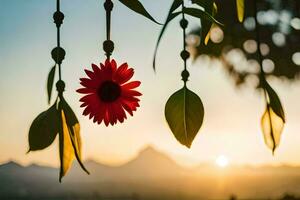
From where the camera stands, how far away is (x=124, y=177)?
7169 centimetres

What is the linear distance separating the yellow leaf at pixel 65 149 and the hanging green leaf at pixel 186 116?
8 cm

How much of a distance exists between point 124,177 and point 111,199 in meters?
34.7

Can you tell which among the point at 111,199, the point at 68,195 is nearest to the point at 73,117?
A: the point at 111,199

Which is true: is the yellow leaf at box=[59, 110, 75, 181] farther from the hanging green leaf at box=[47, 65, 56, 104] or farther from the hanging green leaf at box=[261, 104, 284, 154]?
the hanging green leaf at box=[261, 104, 284, 154]

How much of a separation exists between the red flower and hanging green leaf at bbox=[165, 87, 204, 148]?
48mm

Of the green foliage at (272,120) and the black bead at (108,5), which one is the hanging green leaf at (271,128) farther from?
the black bead at (108,5)

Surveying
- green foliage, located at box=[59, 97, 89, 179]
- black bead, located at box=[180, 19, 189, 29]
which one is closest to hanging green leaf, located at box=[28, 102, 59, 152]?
green foliage, located at box=[59, 97, 89, 179]

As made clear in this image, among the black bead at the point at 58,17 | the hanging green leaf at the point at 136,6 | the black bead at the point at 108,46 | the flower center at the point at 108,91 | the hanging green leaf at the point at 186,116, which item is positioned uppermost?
the hanging green leaf at the point at 136,6

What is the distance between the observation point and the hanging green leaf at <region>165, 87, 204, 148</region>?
1.32ft

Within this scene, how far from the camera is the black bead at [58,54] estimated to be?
37cm

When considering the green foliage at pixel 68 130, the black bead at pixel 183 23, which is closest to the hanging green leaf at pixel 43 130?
the green foliage at pixel 68 130

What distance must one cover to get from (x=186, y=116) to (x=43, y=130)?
0.11m

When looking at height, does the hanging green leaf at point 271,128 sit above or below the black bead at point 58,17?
below

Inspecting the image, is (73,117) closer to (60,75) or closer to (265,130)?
(60,75)
